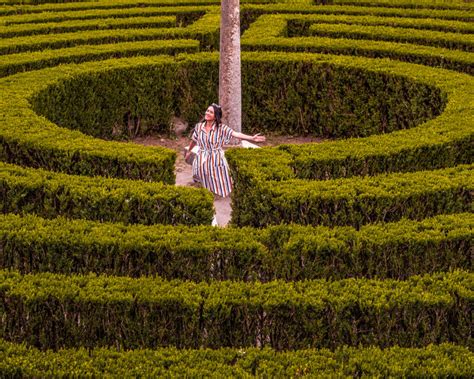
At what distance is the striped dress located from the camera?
577 inches

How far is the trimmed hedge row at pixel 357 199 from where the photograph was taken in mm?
10812

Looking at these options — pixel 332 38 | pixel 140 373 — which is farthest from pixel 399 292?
pixel 332 38

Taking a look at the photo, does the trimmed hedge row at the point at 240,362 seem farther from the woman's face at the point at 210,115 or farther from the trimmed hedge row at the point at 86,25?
the trimmed hedge row at the point at 86,25

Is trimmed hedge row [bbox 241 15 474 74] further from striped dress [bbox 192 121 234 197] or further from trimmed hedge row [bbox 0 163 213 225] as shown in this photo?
trimmed hedge row [bbox 0 163 213 225]

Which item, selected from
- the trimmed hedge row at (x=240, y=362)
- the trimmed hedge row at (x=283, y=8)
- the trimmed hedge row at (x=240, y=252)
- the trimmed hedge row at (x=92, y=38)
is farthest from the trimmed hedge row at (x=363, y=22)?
the trimmed hedge row at (x=240, y=362)

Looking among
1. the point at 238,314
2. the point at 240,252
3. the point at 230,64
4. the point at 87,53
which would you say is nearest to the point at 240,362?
the point at 238,314

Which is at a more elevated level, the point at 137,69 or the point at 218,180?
the point at 137,69

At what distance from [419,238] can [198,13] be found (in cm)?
1590

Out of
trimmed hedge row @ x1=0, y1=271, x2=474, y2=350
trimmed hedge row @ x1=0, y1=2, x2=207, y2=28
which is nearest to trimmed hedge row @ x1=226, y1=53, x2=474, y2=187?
trimmed hedge row @ x1=0, y1=271, x2=474, y2=350

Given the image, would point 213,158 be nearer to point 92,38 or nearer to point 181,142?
point 181,142

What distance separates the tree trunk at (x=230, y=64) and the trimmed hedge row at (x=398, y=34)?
182 inches

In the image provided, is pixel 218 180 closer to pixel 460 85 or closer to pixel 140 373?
pixel 460 85

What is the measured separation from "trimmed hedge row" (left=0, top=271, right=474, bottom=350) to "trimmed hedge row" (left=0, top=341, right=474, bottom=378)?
0.66m

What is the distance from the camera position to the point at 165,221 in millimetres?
10914
